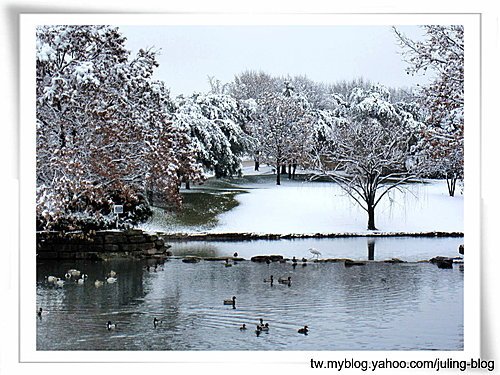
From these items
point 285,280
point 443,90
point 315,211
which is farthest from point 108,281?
point 443,90

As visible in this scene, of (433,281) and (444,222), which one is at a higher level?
(444,222)

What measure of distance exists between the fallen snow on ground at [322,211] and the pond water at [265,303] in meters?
0.11

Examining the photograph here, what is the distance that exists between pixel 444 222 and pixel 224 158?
1.51 m

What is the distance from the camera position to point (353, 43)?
4.55 m

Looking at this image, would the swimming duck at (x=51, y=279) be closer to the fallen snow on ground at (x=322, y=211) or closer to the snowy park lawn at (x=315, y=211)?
the snowy park lawn at (x=315, y=211)

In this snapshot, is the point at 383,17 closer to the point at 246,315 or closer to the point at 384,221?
the point at 384,221

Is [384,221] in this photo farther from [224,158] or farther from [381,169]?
[224,158]

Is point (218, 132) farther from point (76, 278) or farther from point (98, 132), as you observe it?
point (76, 278)

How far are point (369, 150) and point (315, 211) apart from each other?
0.55 m

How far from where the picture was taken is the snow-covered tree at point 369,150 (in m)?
4.64

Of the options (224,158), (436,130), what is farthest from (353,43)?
(224,158)

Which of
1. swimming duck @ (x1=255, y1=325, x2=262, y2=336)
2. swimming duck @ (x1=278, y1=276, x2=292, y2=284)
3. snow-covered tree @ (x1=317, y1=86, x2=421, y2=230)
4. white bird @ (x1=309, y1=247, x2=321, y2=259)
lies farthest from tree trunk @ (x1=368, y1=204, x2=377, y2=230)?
swimming duck @ (x1=255, y1=325, x2=262, y2=336)
